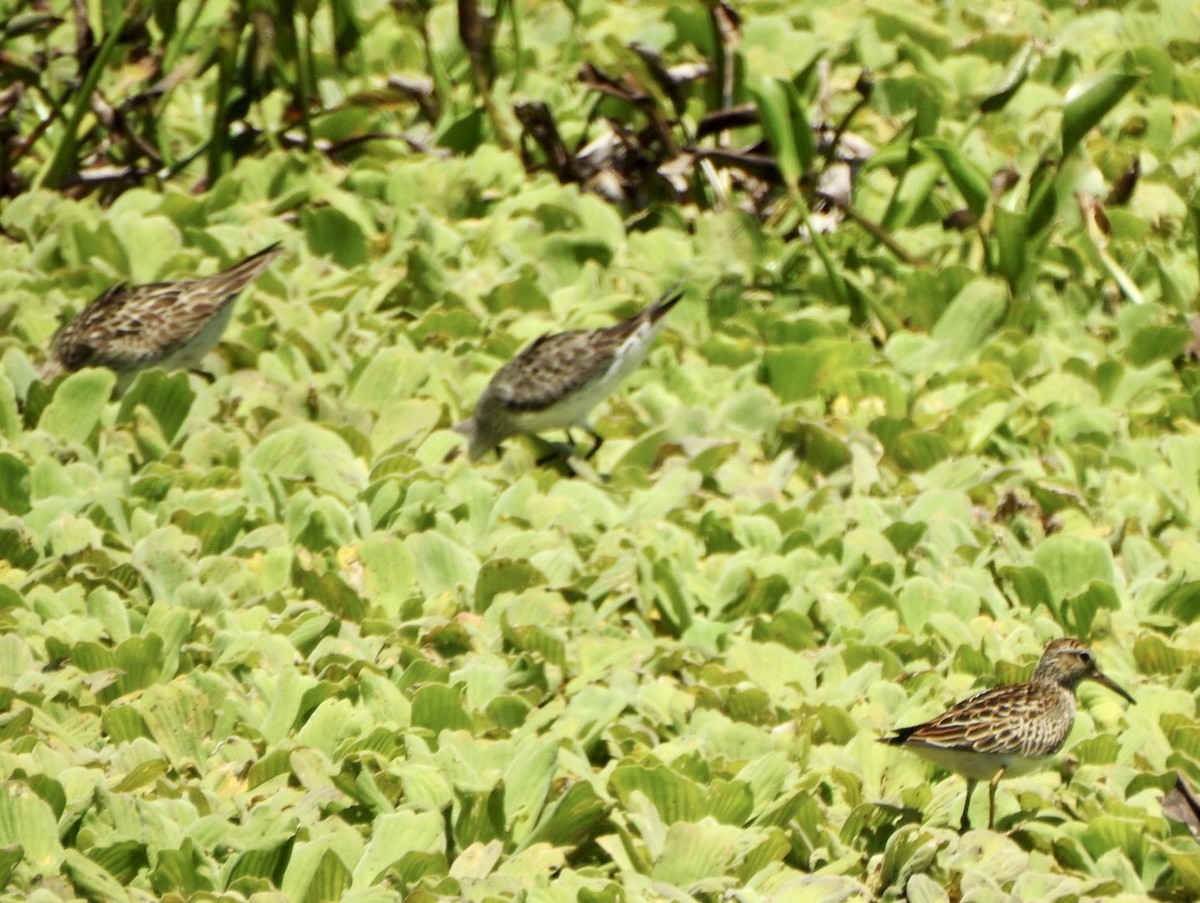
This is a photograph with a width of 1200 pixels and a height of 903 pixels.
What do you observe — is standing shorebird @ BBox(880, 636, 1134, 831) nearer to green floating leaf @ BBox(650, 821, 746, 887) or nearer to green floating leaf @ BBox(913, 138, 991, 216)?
green floating leaf @ BBox(650, 821, 746, 887)

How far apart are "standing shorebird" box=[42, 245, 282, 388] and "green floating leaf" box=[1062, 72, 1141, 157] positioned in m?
3.10

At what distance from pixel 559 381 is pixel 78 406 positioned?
1.56m

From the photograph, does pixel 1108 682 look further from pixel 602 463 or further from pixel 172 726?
pixel 172 726

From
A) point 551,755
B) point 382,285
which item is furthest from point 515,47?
point 551,755

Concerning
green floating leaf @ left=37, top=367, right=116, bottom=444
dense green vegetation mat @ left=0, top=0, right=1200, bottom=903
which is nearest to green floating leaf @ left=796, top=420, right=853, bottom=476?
dense green vegetation mat @ left=0, top=0, right=1200, bottom=903

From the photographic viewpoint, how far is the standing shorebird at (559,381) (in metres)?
6.52

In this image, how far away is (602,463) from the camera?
21.6ft

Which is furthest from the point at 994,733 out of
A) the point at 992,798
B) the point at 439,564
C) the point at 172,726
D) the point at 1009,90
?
the point at 1009,90

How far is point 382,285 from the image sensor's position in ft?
24.1

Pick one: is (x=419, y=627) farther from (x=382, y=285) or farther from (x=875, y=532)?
(x=382, y=285)

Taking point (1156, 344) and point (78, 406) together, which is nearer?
point (78, 406)

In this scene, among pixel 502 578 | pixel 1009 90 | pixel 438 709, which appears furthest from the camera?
pixel 1009 90

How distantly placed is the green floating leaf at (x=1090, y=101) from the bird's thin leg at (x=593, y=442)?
2161 mm

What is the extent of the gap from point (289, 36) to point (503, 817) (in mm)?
A: 4577
